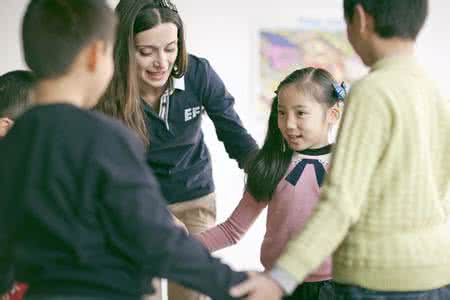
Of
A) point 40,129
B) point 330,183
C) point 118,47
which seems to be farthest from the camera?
point 118,47

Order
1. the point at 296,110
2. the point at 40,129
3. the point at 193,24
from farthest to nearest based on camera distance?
the point at 193,24
the point at 296,110
the point at 40,129

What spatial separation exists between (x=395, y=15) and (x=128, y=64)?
948 mm

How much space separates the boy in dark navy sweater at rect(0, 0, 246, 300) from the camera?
1.11m

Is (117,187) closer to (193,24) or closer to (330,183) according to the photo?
(330,183)

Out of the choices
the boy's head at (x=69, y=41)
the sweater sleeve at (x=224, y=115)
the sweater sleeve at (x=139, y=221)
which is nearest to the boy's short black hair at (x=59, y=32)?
the boy's head at (x=69, y=41)

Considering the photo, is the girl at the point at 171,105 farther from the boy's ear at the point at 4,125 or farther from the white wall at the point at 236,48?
Answer: the white wall at the point at 236,48

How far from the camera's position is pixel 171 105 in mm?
2232

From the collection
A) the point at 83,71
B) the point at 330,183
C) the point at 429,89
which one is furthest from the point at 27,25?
the point at 429,89

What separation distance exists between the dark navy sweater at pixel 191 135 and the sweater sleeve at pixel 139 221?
1.03 m

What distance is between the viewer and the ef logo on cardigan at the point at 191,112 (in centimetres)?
228

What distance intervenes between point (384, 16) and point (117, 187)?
2.08 ft

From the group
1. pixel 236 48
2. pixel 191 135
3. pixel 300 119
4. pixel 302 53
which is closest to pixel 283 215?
pixel 300 119

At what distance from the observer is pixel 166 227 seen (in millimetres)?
1179

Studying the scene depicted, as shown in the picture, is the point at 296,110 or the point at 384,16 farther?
the point at 296,110
